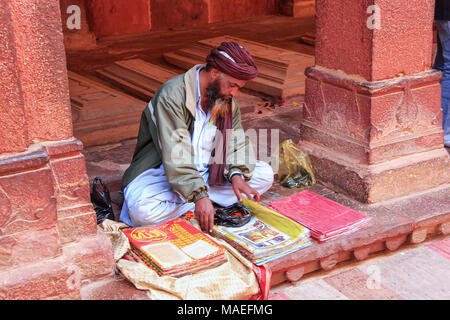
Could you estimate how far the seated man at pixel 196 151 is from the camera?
333 cm

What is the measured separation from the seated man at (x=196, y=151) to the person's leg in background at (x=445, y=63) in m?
1.75

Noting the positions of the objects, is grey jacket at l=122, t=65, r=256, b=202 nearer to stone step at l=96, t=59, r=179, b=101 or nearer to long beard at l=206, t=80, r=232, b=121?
long beard at l=206, t=80, r=232, b=121

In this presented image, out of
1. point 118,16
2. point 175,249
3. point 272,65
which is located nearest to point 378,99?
point 175,249

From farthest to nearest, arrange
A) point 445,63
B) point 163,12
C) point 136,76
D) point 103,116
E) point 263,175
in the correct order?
point 163,12 < point 136,76 < point 103,116 < point 445,63 < point 263,175

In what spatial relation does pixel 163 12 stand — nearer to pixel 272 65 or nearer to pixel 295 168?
pixel 272 65

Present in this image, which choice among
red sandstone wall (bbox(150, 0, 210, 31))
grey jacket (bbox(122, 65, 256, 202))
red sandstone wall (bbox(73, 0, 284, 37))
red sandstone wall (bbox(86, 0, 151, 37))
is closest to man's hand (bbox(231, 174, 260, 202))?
grey jacket (bbox(122, 65, 256, 202))

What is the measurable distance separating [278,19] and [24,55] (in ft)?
26.1

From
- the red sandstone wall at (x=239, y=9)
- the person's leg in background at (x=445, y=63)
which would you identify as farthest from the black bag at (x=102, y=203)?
the red sandstone wall at (x=239, y=9)

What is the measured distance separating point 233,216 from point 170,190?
1.32 ft

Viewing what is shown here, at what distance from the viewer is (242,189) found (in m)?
3.50

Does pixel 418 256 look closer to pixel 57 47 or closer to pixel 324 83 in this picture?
pixel 324 83

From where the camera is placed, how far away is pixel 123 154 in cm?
478

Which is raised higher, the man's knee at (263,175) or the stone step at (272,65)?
the stone step at (272,65)

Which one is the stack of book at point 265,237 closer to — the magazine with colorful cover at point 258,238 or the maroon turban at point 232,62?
the magazine with colorful cover at point 258,238
